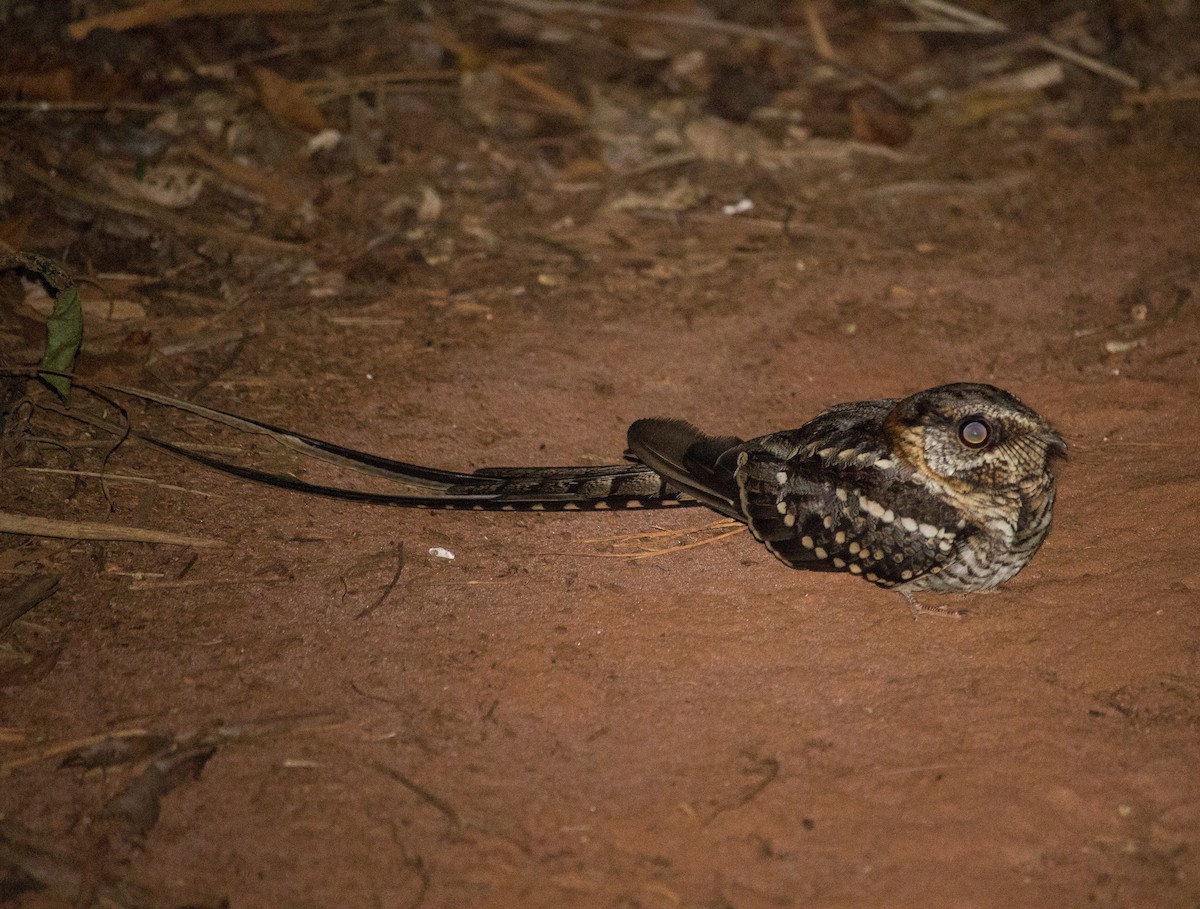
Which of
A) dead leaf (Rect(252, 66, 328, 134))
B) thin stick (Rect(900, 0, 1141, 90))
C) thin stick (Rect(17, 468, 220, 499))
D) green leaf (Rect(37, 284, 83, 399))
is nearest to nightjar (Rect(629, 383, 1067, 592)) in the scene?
thin stick (Rect(17, 468, 220, 499))

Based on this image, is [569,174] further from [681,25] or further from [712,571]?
[712,571]

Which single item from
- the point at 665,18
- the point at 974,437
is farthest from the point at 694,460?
the point at 665,18

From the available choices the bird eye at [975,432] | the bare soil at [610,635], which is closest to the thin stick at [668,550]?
the bare soil at [610,635]

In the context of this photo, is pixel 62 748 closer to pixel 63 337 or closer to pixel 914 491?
pixel 63 337

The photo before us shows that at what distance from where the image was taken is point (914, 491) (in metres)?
3.28

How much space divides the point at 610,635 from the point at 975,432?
1.31m

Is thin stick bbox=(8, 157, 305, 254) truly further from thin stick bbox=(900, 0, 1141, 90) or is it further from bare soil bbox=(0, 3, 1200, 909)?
thin stick bbox=(900, 0, 1141, 90)

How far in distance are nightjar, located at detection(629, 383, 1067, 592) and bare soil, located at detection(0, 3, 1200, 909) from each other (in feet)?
0.59

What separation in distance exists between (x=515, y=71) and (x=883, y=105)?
238 centimetres

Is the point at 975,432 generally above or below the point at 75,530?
above

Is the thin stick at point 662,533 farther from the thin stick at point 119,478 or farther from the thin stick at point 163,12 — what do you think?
the thin stick at point 163,12

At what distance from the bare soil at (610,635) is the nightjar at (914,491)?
18cm

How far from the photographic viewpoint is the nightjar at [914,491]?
3.19 meters

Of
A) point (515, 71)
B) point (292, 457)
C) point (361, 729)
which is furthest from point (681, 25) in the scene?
point (361, 729)
